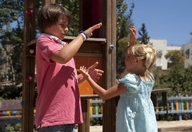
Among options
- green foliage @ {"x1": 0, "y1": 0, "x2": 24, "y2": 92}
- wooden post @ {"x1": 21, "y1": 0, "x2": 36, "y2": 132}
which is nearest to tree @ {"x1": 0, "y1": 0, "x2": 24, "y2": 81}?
green foliage @ {"x1": 0, "y1": 0, "x2": 24, "y2": 92}

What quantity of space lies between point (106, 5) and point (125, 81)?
1.13 m

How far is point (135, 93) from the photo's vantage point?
2.62m

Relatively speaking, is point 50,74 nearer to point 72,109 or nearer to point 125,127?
point 72,109

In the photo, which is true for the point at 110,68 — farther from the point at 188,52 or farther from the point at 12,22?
the point at 188,52

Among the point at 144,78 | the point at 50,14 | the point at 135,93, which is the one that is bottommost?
the point at 135,93

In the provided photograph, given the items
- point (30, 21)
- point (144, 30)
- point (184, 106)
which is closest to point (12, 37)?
point (184, 106)

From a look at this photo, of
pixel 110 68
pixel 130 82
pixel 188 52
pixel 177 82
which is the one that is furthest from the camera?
pixel 188 52

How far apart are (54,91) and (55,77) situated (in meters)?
0.09

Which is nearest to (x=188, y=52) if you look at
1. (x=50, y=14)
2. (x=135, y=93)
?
(x=135, y=93)

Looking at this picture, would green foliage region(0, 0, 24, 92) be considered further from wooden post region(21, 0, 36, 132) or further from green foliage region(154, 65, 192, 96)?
wooden post region(21, 0, 36, 132)

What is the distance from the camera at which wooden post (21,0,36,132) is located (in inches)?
137

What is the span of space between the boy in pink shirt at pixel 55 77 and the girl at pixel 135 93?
1.88 feet

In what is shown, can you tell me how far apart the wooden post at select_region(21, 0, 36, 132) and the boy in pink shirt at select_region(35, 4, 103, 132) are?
1.47 meters

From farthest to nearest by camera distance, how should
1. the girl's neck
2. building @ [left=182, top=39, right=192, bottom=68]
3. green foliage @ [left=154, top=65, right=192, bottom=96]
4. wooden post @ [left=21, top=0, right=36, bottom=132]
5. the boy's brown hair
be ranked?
building @ [left=182, top=39, right=192, bottom=68] → green foliage @ [left=154, top=65, right=192, bottom=96] → wooden post @ [left=21, top=0, right=36, bottom=132] → the girl's neck → the boy's brown hair
